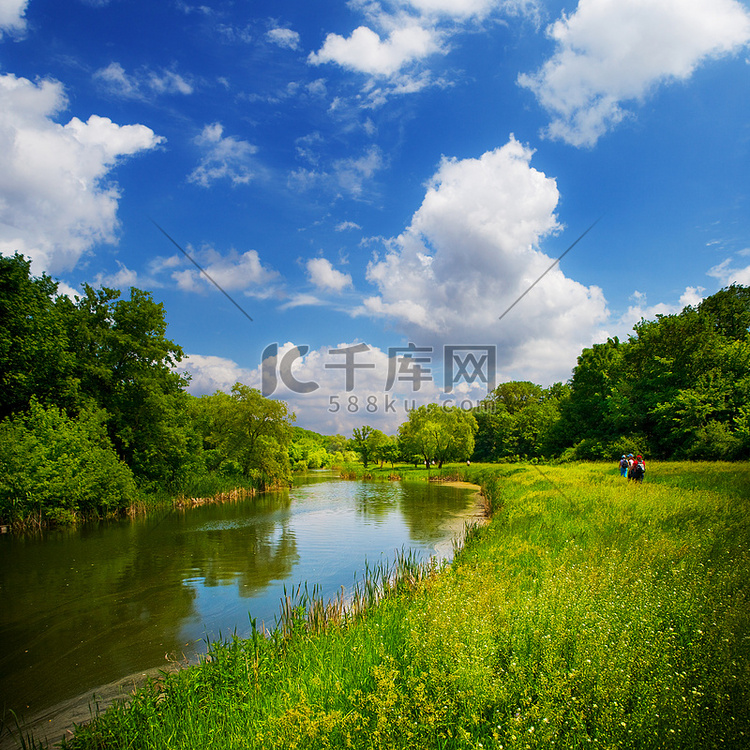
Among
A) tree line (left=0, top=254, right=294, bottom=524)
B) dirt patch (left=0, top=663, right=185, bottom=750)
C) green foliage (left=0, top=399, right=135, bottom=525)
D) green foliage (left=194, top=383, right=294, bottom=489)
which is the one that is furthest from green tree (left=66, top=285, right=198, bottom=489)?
dirt patch (left=0, top=663, right=185, bottom=750)

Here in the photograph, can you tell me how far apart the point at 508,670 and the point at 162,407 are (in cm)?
3041

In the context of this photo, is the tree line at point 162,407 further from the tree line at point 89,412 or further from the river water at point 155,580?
the river water at point 155,580

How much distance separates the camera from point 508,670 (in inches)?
163

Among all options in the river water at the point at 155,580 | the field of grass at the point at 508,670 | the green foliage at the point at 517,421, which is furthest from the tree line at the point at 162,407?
the field of grass at the point at 508,670

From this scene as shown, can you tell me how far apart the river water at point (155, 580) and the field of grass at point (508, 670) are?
109 inches

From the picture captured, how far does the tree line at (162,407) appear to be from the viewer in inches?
866

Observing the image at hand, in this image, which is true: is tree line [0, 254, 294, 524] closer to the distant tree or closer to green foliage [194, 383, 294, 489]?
green foliage [194, 383, 294, 489]

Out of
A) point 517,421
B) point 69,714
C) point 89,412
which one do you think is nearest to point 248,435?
point 89,412

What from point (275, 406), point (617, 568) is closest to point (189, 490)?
point (275, 406)

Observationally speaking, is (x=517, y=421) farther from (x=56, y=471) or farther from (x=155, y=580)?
(x=155, y=580)

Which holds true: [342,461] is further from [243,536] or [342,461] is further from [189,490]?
[243,536]

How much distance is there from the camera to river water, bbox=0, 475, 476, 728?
26.3 ft

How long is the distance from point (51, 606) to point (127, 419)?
2181cm

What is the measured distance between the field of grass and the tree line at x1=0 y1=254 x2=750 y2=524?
19.2 meters
